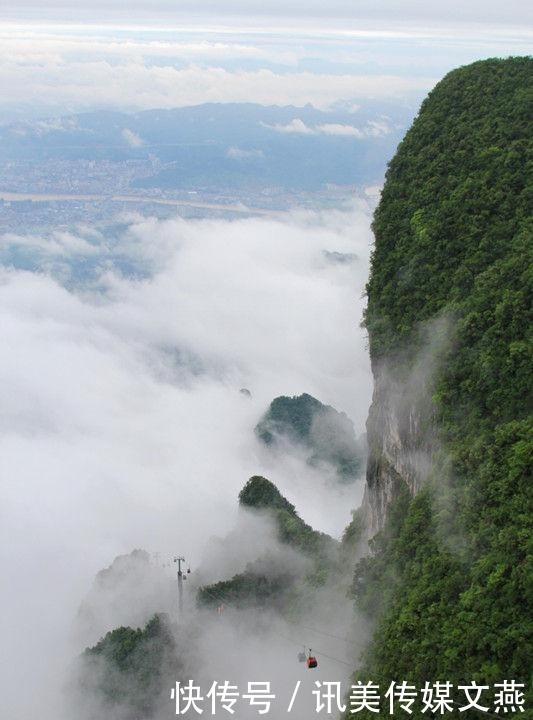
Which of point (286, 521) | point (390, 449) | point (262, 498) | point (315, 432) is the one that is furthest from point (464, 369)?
point (315, 432)

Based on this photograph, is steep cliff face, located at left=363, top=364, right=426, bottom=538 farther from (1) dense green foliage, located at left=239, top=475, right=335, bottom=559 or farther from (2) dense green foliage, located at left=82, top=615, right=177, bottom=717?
(2) dense green foliage, located at left=82, top=615, right=177, bottom=717

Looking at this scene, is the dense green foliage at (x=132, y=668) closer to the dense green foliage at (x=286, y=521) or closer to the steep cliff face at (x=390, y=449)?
the dense green foliage at (x=286, y=521)

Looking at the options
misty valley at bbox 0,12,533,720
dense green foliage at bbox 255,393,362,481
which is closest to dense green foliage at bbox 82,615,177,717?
misty valley at bbox 0,12,533,720

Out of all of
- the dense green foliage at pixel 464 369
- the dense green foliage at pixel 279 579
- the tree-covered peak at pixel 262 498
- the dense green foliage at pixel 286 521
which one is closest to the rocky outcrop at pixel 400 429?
the dense green foliage at pixel 464 369

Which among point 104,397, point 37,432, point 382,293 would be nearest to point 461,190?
point 382,293

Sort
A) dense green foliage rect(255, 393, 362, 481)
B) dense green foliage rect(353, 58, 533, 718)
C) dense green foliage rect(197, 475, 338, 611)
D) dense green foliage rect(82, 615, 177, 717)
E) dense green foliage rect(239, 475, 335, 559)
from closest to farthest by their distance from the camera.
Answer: dense green foliage rect(353, 58, 533, 718) → dense green foliage rect(82, 615, 177, 717) → dense green foliage rect(197, 475, 338, 611) → dense green foliage rect(239, 475, 335, 559) → dense green foliage rect(255, 393, 362, 481)
